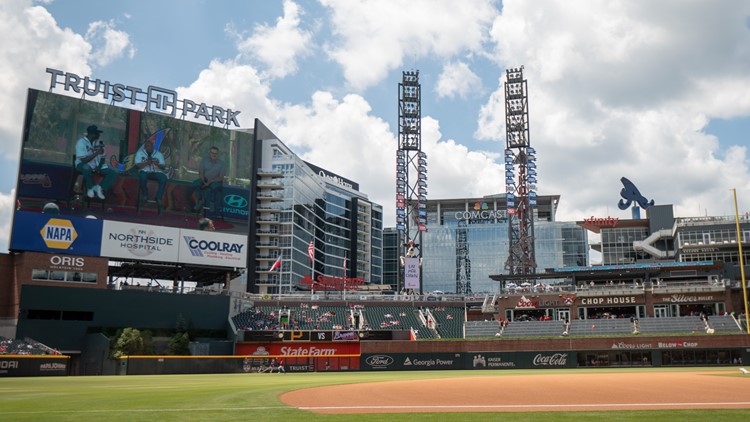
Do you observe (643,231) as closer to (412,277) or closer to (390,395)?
(412,277)

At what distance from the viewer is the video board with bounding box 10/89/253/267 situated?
70438 mm

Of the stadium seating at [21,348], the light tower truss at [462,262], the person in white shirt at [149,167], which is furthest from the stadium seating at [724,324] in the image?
the light tower truss at [462,262]

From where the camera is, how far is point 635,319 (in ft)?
224

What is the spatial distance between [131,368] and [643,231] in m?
83.7

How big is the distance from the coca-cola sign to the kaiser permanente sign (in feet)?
125

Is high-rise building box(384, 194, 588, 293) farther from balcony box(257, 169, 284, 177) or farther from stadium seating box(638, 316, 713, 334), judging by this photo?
stadium seating box(638, 316, 713, 334)

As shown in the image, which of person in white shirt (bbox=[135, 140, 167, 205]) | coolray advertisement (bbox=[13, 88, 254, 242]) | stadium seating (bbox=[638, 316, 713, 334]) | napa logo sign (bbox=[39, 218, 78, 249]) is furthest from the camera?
person in white shirt (bbox=[135, 140, 167, 205])

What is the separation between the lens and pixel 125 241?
72.9 metres

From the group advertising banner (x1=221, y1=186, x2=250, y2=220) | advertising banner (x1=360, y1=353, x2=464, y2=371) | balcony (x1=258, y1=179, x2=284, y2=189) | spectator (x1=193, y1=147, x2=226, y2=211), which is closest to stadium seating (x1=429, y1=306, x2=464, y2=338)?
advertising banner (x1=360, y1=353, x2=464, y2=371)

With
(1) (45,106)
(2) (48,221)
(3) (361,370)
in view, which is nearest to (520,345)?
(3) (361,370)

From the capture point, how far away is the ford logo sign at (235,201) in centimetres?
8069

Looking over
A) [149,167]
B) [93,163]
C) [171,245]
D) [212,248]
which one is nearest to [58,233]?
[93,163]

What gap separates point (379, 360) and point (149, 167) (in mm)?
36031

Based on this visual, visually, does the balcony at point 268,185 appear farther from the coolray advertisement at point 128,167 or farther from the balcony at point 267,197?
the coolray advertisement at point 128,167
